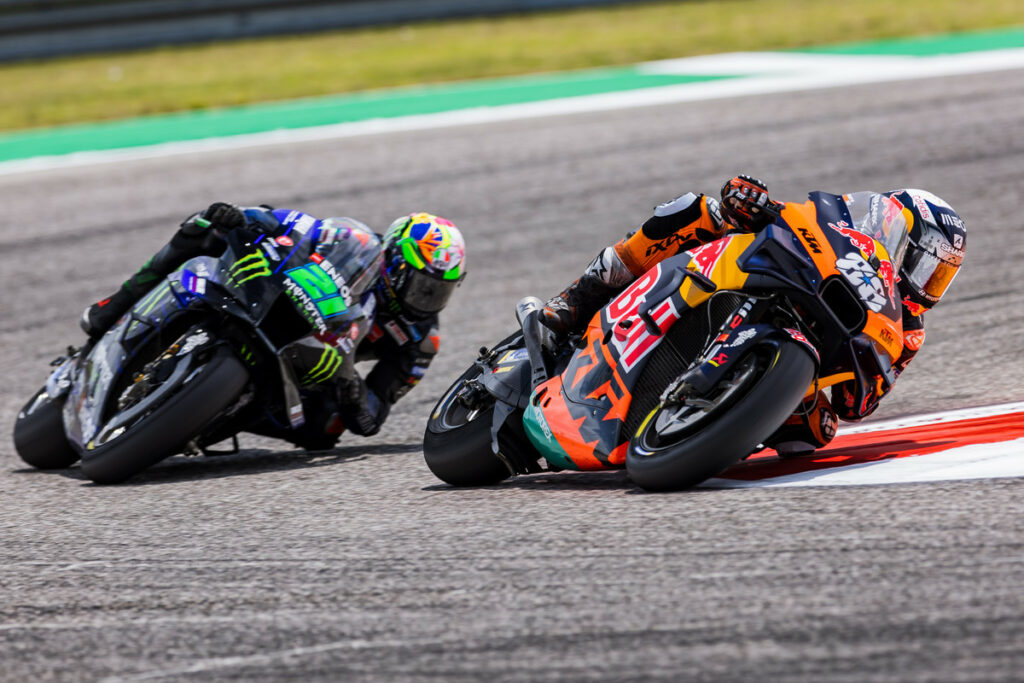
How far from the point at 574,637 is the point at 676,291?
5.28ft

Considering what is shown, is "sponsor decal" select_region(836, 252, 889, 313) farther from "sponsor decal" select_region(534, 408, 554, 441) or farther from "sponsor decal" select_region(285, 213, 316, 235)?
"sponsor decal" select_region(285, 213, 316, 235)

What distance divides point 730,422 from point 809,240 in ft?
2.47

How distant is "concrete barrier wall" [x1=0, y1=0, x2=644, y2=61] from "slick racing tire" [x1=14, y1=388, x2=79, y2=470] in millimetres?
14382

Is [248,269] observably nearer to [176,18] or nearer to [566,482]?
[566,482]

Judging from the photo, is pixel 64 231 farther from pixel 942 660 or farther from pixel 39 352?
pixel 942 660

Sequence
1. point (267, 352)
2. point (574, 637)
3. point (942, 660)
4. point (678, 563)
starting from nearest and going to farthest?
point (942, 660) → point (574, 637) → point (678, 563) → point (267, 352)

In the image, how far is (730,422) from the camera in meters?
3.75

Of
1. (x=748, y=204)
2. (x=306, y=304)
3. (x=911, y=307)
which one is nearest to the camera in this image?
(x=748, y=204)

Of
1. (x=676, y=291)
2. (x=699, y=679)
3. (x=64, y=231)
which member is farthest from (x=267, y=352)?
(x=64, y=231)

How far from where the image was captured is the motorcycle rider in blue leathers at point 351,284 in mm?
5527

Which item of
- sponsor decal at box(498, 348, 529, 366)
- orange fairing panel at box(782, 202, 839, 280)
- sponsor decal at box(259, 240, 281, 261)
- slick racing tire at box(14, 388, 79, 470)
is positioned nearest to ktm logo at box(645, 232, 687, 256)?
orange fairing panel at box(782, 202, 839, 280)

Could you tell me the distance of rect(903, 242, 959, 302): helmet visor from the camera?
4531 mm

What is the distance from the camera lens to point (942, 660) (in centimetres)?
267

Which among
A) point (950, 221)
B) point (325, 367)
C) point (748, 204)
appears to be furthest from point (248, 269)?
point (950, 221)
